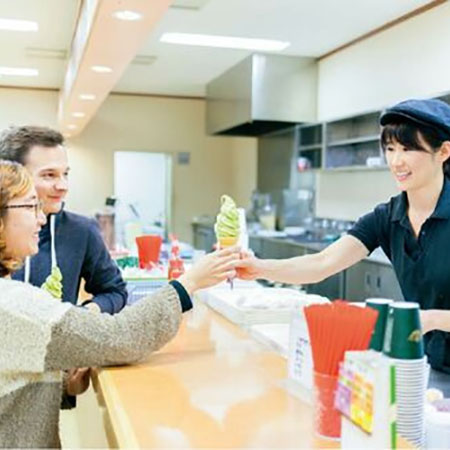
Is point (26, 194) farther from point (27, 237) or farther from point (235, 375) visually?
point (235, 375)

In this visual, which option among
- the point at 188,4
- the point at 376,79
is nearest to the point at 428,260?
the point at 188,4

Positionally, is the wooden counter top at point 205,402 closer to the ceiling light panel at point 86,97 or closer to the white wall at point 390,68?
the white wall at point 390,68

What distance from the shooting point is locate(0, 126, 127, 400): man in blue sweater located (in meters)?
1.92

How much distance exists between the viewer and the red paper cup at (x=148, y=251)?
3.13 metres

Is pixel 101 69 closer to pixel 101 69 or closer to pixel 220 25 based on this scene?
pixel 101 69

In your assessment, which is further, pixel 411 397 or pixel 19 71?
pixel 19 71

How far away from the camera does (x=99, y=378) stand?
4.82 ft

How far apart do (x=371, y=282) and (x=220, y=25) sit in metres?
2.70

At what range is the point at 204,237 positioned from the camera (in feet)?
28.2

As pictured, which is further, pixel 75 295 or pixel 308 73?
pixel 308 73

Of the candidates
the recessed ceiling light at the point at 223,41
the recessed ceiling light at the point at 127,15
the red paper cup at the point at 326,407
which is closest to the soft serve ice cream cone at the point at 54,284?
the red paper cup at the point at 326,407

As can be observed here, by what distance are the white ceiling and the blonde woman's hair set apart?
3.70m

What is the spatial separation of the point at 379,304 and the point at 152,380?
2.06 feet

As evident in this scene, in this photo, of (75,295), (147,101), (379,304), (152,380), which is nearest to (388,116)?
(379,304)
